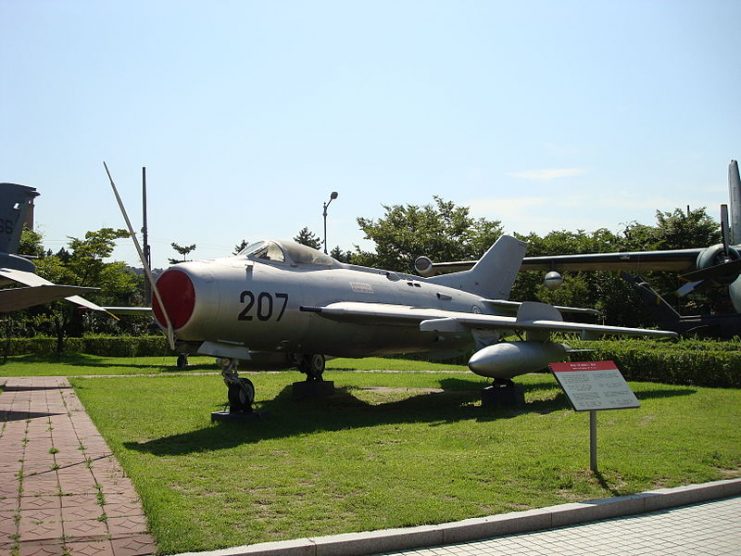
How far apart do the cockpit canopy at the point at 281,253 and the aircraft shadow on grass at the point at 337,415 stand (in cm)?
313

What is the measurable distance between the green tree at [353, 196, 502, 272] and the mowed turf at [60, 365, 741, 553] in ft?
92.6

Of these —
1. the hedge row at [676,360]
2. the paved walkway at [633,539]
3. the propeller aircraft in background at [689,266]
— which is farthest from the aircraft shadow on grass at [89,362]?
the paved walkway at [633,539]

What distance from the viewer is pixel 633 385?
17.2 meters

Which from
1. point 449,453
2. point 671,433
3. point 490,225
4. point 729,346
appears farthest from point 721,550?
point 490,225

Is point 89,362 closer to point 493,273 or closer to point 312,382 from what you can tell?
point 312,382

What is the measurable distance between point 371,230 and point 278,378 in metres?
25.3

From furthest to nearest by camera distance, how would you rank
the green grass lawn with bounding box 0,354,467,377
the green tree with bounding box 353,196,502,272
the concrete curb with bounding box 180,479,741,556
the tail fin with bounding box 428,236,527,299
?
the green tree with bounding box 353,196,502,272 → the green grass lawn with bounding box 0,354,467,377 → the tail fin with bounding box 428,236,527,299 → the concrete curb with bounding box 180,479,741,556

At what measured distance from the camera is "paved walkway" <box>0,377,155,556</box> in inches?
214

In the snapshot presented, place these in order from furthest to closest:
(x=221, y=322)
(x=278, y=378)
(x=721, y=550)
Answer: (x=278, y=378)
(x=221, y=322)
(x=721, y=550)

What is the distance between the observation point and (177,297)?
11422 mm

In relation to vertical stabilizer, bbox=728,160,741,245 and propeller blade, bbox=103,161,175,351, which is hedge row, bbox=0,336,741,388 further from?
propeller blade, bbox=103,161,175,351

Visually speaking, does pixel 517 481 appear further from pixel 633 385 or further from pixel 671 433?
pixel 633 385

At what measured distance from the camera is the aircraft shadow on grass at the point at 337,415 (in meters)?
10.1

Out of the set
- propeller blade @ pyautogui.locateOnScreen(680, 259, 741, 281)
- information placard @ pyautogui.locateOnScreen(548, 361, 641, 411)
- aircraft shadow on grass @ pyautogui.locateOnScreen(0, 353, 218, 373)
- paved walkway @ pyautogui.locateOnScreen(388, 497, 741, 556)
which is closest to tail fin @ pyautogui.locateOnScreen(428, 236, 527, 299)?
propeller blade @ pyautogui.locateOnScreen(680, 259, 741, 281)
